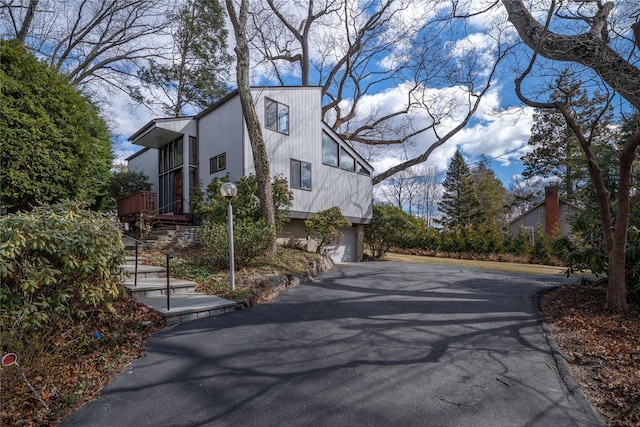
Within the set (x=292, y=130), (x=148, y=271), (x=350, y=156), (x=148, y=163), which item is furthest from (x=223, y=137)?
(x=148, y=163)

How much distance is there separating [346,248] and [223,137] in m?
7.44

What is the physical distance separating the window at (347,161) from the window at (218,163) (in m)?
5.34

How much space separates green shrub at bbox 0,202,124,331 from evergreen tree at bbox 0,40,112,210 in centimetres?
447

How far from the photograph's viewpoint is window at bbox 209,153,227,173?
12164mm

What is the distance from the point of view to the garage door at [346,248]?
48.3ft

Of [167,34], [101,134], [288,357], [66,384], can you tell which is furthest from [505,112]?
[167,34]

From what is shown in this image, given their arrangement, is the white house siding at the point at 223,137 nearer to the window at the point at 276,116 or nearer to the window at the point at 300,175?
the window at the point at 276,116

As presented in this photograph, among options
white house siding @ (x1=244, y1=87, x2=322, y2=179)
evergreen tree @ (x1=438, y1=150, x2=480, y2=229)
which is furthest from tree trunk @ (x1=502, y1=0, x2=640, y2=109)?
evergreen tree @ (x1=438, y1=150, x2=480, y2=229)

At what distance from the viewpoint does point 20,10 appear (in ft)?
43.3

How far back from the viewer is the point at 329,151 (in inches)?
566

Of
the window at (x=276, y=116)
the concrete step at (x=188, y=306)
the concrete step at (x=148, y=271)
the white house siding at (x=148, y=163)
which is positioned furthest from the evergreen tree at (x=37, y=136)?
the white house siding at (x=148, y=163)

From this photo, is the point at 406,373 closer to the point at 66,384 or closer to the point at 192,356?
the point at 192,356

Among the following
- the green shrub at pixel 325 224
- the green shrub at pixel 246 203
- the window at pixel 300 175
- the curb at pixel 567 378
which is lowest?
the curb at pixel 567 378

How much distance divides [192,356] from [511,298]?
20.6 feet
